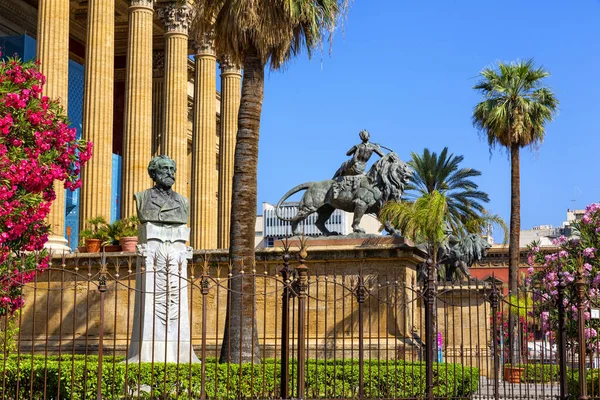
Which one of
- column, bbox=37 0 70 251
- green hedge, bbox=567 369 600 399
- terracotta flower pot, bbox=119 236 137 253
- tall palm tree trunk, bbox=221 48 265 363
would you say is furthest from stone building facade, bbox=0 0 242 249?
green hedge, bbox=567 369 600 399

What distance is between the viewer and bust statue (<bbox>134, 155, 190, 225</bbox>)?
1546 cm

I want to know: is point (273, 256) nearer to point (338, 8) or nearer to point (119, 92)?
point (338, 8)

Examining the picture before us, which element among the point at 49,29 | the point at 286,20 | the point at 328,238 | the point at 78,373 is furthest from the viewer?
the point at 49,29

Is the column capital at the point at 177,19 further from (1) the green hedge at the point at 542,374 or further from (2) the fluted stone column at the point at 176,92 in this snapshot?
(1) the green hedge at the point at 542,374

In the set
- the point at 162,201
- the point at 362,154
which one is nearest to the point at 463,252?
the point at 362,154

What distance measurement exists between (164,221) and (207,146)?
23.8 metres

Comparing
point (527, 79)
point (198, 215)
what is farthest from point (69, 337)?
point (527, 79)

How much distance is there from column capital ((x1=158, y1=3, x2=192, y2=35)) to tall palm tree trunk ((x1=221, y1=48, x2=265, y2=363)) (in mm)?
18447

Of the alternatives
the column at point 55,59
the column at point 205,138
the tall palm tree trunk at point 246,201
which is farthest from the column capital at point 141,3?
the tall palm tree trunk at point 246,201

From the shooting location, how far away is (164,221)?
50.9ft

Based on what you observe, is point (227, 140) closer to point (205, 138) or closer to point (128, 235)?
point (205, 138)

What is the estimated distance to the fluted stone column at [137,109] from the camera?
33.1 m

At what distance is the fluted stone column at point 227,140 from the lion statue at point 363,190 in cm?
1823

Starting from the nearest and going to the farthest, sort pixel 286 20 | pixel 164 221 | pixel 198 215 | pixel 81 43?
pixel 164 221, pixel 286 20, pixel 198 215, pixel 81 43
